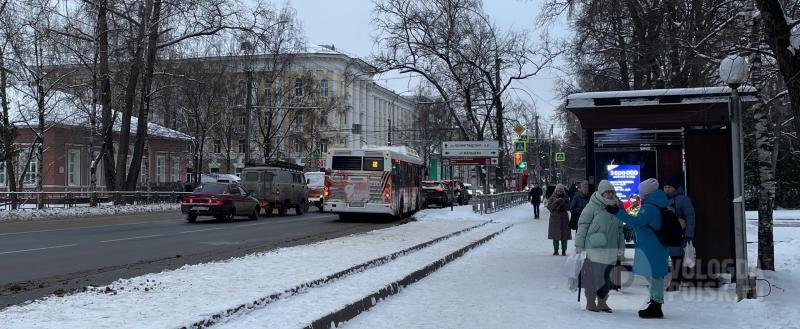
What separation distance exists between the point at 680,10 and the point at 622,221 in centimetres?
721

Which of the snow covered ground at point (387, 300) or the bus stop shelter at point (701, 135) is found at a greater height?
the bus stop shelter at point (701, 135)

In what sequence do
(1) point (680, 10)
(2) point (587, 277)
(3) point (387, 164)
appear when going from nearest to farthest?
(2) point (587, 277)
(1) point (680, 10)
(3) point (387, 164)

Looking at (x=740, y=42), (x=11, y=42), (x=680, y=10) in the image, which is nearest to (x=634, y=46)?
(x=680, y=10)

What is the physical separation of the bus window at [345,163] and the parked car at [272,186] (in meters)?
5.45

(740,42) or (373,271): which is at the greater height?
(740,42)

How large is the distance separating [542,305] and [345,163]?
1851 centimetres

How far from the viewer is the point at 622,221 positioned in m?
8.03

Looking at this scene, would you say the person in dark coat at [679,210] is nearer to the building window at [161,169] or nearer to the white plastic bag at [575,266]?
the white plastic bag at [575,266]

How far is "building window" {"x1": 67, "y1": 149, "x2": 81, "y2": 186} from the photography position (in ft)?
174

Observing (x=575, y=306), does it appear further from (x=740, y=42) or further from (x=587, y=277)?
(x=740, y=42)

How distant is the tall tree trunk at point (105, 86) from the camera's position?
3565cm

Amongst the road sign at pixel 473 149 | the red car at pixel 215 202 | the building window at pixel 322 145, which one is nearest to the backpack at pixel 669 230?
the red car at pixel 215 202

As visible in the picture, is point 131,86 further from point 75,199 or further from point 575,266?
point 575,266

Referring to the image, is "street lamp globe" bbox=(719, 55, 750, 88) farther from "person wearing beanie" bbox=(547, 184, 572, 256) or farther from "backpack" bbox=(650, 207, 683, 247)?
"person wearing beanie" bbox=(547, 184, 572, 256)
